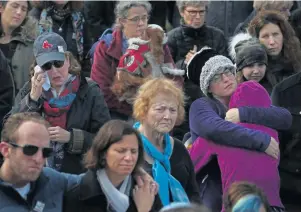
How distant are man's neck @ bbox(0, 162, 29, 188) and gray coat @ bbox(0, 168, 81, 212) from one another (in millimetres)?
34

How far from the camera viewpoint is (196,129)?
24.6 feet

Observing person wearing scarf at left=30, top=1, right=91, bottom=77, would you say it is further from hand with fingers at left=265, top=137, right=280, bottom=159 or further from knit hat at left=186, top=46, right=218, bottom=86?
hand with fingers at left=265, top=137, right=280, bottom=159

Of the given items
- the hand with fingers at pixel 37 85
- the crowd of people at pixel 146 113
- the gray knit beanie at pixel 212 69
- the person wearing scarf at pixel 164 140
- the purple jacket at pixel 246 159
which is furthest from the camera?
the gray knit beanie at pixel 212 69

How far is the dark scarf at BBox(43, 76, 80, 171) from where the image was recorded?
722 cm

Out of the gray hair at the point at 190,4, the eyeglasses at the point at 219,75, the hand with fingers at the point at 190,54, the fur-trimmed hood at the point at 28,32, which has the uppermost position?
the gray hair at the point at 190,4

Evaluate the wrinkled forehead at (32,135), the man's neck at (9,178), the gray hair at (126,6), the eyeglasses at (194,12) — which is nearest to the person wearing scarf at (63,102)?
the wrinkled forehead at (32,135)

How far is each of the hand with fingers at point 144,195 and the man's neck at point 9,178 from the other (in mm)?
777

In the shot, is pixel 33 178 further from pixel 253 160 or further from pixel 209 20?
pixel 209 20

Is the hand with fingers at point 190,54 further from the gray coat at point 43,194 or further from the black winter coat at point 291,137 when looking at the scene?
the gray coat at point 43,194

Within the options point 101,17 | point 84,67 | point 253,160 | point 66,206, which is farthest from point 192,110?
point 101,17

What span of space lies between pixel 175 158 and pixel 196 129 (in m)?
0.64

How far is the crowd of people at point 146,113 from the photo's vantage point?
6.07 metres

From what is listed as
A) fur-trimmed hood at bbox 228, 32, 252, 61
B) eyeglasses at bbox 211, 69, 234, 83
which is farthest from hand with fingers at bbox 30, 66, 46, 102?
fur-trimmed hood at bbox 228, 32, 252, 61

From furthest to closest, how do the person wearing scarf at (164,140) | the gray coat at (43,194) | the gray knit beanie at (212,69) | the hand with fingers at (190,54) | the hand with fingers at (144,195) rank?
the hand with fingers at (190,54) → the gray knit beanie at (212,69) → the person wearing scarf at (164,140) → the hand with fingers at (144,195) → the gray coat at (43,194)
